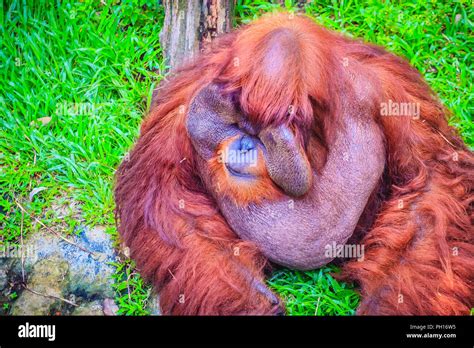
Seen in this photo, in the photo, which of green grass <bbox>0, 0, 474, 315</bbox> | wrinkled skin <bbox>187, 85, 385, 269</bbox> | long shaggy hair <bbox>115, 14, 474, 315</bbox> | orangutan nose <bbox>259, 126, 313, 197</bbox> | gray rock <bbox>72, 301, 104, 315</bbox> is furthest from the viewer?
green grass <bbox>0, 0, 474, 315</bbox>

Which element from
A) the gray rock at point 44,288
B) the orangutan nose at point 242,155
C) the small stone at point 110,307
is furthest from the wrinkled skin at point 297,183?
the gray rock at point 44,288

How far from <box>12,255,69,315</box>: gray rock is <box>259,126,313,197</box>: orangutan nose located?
1.11 meters

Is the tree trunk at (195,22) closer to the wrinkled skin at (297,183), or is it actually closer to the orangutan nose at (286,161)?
the wrinkled skin at (297,183)

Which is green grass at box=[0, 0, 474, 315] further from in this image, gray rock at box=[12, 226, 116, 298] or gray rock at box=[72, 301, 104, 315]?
gray rock at box=[72, 301, 104, 315]

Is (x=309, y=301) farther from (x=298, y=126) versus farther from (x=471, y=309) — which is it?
(x=298, y=126)

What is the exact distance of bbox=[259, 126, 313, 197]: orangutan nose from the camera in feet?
8.61

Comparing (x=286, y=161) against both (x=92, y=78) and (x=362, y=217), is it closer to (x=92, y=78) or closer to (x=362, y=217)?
(x=362, y=217)

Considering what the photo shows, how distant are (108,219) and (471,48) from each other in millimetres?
1893

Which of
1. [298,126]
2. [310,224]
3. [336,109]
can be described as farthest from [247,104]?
[310,224]

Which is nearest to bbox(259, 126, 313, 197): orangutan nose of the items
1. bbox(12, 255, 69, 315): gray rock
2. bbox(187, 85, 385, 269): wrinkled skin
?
bbox(187, 85, 385, 269): wrinkled skin

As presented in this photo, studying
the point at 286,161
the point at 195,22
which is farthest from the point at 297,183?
the point at 195,22

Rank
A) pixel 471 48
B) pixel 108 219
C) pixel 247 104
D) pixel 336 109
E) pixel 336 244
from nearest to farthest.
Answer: pixel 247 104 → pixel 336 109 → pixel 336 244 → pixel 108 219 → pixel 471 48

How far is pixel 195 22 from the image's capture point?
3.66 metres

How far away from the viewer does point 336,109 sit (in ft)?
9.19
